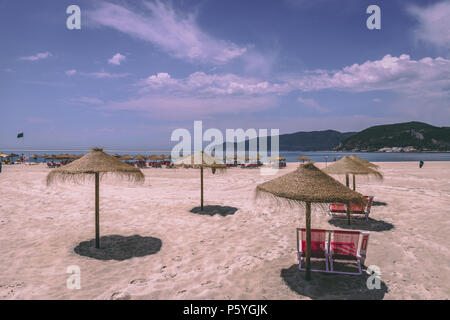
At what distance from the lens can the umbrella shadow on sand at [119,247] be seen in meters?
5.30

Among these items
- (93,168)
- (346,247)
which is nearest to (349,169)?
(346,247)

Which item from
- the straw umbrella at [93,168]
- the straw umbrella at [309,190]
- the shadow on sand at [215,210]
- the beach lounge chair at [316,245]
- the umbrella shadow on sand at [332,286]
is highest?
the straw umbrella at [93,168]

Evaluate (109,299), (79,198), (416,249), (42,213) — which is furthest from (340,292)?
(79,198)

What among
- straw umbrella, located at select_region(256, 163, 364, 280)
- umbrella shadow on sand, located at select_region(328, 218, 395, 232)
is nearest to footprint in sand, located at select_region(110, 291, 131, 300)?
straw umbrella, located at select_region(256, 163, 364, 280)

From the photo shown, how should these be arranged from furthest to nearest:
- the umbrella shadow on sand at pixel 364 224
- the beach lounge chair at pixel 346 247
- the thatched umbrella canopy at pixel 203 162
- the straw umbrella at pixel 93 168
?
the thatched umbrella canopy at pixel 203 162
the umbrella shadow on sand at pixel 364 224
the straw umbrella at pixel 93 168
the beach lounge chair at pixel 346 247

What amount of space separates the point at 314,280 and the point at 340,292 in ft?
1.51

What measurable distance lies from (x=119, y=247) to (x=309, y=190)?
179 inches

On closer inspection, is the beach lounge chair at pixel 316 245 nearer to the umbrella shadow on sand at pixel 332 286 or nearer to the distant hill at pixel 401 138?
the umbrella shadow on sand at pixel 332 286

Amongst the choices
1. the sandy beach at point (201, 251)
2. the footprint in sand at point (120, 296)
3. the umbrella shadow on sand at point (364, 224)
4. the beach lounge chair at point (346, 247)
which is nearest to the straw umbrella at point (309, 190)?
the beach lounge chair at point (346, 247)

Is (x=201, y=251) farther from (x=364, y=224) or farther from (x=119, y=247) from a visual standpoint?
(x=364, y=224)

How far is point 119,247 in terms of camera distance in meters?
5.72

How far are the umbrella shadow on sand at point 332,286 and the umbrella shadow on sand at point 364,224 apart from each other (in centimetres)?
290
